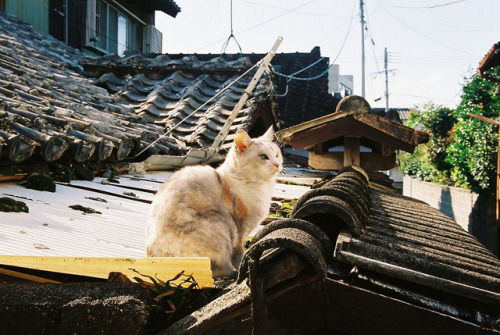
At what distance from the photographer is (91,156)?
206 inches

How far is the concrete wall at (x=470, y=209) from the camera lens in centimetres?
1611

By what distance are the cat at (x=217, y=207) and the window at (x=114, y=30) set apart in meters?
12.5

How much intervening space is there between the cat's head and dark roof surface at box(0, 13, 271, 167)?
1840 mm

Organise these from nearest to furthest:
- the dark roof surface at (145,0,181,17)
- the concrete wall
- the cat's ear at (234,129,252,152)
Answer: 1. the cat's ear at (234,129,252,152)
2. the concrete wall
3. the dark roof surface at (145,0,181,17)

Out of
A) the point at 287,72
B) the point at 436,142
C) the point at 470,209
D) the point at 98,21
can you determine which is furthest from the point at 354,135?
the point at 436,142

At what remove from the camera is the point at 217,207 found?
3.28m

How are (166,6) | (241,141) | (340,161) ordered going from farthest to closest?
1. (166,6)
2. (340,161)
3. (241,141)

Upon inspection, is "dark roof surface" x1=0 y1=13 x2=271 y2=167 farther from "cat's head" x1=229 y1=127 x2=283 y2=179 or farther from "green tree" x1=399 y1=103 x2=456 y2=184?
"green tree" x1=399 y1=103 x2=456 y2=184

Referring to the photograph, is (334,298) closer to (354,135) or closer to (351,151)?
(354,135)

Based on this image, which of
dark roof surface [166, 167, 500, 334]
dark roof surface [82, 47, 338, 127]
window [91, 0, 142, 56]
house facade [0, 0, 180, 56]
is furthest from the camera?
window [91, 0, 142, 56]

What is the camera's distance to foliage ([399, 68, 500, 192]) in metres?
16.2

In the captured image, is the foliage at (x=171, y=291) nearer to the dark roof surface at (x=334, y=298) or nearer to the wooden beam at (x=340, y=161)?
the dark roof surface at (x=334, y=298)

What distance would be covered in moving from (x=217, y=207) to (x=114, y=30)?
1524 cm

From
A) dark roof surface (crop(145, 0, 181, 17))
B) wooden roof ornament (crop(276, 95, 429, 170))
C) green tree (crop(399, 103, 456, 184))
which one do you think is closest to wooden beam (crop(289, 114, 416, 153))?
wooden roof ornament (crop(276, 95, 429, 170))
